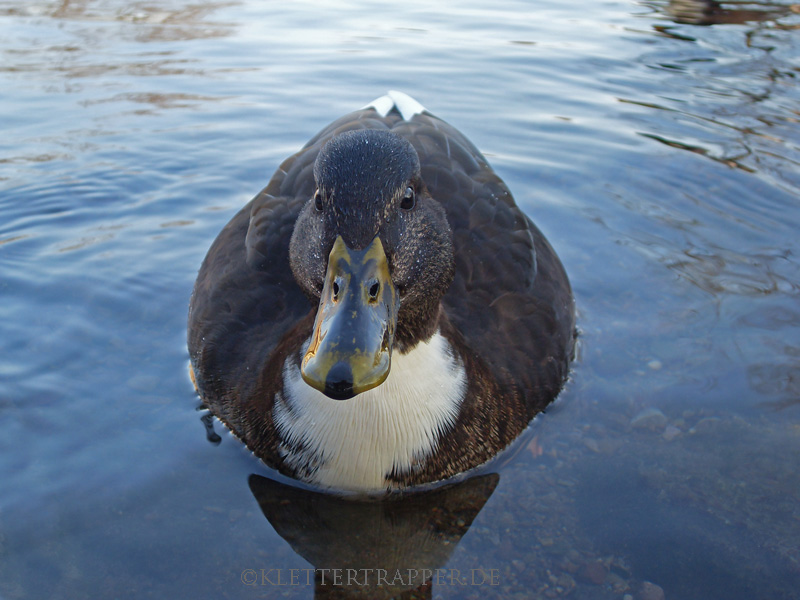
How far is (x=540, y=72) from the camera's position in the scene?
1023 centimetres

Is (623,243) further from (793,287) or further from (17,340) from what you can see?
(17,340)

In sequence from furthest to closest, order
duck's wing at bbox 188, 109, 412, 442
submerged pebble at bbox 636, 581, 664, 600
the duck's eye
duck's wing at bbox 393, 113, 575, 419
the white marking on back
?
the white marking on back, duck's wing at bbox 393, 113, 575, 419, duck's wing at bbox 188, 109, 412, 442, the duck's eye, submerged pebble at bbox 636, 581, 664, 600

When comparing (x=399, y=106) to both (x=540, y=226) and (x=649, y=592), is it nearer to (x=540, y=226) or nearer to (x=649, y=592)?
(x=540, y=226)

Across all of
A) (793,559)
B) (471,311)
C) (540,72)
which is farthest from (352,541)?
(540,72)

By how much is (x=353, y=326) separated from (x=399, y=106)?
10.8ft

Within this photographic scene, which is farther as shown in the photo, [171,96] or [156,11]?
[156,11]

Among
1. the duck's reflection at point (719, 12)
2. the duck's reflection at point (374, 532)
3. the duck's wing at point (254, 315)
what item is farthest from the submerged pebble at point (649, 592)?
the duck's reflection at point (719, 12)

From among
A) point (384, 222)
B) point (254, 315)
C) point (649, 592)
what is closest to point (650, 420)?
point (649, 592)

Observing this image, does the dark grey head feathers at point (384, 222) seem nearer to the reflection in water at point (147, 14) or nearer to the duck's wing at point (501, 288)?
the duck's wing at point (501, 288)

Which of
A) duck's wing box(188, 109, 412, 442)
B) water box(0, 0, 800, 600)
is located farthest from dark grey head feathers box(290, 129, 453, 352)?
water box(0, 0, 800, 600)

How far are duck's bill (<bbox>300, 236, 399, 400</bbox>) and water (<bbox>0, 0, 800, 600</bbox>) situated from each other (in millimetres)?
1141

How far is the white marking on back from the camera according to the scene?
5990 mm

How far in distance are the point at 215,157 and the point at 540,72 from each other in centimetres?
426

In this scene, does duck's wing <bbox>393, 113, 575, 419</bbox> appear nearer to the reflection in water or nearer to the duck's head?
the duck's head
